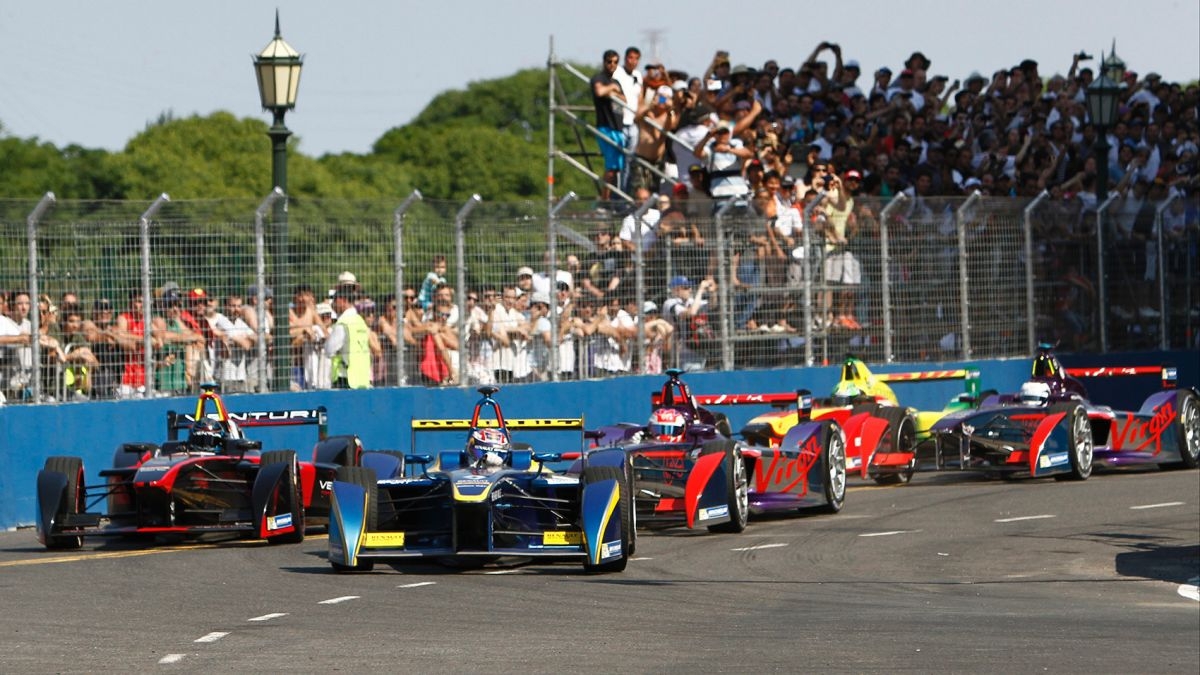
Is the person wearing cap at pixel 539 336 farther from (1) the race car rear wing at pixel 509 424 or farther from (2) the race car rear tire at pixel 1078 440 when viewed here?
(1) the race car rear wing at pixel 509 424

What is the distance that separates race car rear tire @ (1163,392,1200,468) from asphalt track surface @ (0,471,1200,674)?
13.9 feet

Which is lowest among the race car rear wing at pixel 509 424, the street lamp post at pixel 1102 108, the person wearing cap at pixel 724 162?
the race car rear wing at pixel 509 424

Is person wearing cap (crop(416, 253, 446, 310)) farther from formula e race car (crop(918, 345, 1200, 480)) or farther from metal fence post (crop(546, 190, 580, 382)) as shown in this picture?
formula e race car (crop(918, 345, 1200, 480))

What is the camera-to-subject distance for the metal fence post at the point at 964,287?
2394 centimetres

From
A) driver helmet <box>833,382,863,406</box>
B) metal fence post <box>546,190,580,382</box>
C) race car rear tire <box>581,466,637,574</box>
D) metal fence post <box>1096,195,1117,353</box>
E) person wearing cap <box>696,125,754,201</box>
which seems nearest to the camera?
race car rear tire <box>581,466,637,574</box>

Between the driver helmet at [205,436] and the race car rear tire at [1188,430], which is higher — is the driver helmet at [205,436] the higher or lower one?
the higher one

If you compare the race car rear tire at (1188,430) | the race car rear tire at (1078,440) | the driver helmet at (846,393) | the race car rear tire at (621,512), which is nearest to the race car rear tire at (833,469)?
the driver helmet at (846,393)

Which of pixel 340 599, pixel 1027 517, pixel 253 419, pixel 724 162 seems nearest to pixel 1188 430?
pixel 1027 517

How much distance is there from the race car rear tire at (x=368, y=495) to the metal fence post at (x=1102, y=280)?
584 inches

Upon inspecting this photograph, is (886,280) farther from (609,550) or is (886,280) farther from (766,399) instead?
(609,550)

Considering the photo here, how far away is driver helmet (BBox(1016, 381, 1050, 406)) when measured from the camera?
19.2 meters

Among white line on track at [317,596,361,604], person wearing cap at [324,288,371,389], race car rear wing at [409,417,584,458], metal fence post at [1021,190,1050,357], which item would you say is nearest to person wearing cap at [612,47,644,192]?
metal fence post at [1021,190,1050,357]

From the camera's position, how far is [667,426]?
15867mm

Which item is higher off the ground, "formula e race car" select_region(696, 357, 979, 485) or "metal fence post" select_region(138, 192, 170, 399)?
"metal fence post" select_region(138, 192, 170, 399)
